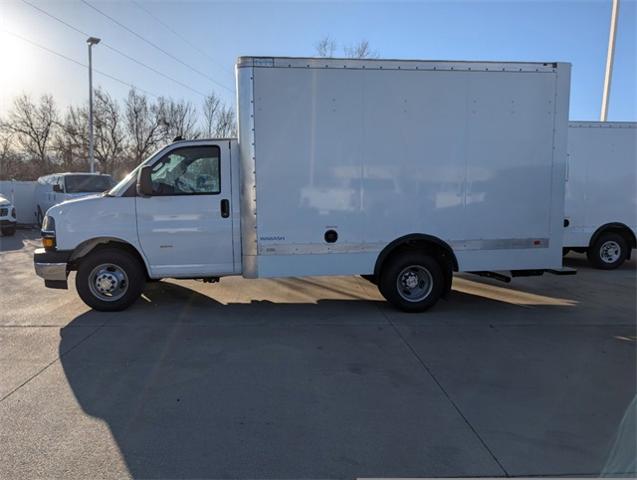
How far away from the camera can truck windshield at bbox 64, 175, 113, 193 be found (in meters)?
14.9

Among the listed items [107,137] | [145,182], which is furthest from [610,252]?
[107,137]

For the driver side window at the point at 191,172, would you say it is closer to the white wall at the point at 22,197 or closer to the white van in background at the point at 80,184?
the white van in background at the point at 80,184

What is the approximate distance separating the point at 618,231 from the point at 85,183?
14.8 meters

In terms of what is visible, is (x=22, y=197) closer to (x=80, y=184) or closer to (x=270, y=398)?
(x=80, y=184)

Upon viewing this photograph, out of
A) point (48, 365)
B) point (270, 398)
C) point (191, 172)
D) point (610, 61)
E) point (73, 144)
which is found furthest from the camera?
point (73, 144)

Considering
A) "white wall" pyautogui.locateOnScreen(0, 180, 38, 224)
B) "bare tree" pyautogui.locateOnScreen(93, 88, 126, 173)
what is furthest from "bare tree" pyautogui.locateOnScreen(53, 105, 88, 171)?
"white wall" pyautogui.locateOnScreen(0, 180, 38, 224)

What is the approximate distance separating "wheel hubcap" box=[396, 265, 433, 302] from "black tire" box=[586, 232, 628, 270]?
5.87 meters

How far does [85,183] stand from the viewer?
49.6 ft

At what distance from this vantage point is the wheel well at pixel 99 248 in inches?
251

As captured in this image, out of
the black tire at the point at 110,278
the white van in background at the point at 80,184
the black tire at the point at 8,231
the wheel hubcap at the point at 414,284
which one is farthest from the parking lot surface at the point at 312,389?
the black tire at the point at 8,231

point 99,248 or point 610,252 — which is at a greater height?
point 99,248

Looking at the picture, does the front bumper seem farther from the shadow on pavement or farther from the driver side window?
the driver side window

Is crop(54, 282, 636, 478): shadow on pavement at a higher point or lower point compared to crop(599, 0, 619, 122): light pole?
lower

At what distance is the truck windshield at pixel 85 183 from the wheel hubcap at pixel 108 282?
9.50 metres
